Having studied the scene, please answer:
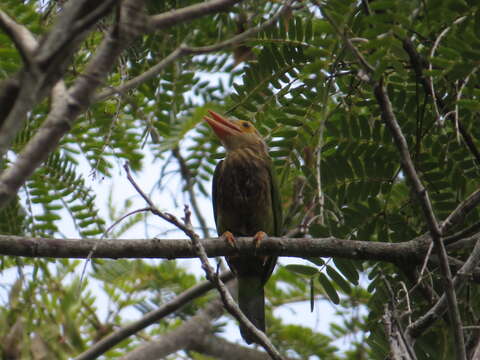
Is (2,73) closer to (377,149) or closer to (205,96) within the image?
(377,149)

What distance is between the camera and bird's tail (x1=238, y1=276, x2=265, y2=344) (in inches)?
198

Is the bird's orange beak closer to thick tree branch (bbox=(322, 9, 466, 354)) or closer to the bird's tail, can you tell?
the bird's tail

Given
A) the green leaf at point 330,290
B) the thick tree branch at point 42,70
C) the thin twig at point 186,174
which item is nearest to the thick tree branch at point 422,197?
the thick tree branch at point 42,70

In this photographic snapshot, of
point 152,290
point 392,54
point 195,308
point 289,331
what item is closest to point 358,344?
point 289,331

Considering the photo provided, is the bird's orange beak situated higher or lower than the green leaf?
higher

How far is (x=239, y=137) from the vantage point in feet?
18.9

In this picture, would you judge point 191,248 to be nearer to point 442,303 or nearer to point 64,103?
point 442,303

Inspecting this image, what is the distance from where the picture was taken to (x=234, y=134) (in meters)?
5.70

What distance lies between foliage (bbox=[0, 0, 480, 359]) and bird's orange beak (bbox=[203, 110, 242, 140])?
0.32 feet

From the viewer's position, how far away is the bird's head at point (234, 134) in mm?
5348

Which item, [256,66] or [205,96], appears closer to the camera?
[256,66]

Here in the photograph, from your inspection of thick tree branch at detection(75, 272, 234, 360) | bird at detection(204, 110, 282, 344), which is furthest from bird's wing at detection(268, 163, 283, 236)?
thick tree branch at detection(75, 272, 234, 360)

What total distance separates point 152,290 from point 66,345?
10.7ft

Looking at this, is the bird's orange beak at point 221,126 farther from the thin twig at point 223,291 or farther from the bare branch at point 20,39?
the bare branch at point 20,39
